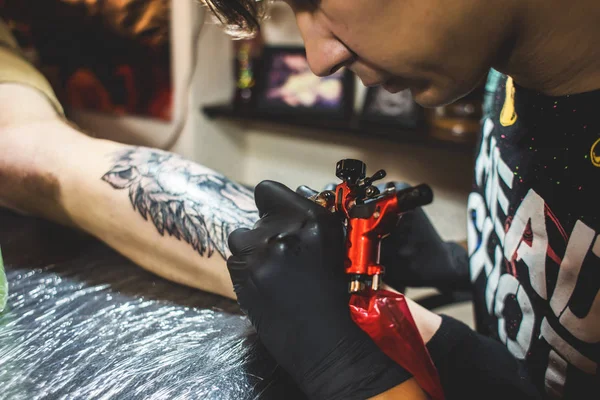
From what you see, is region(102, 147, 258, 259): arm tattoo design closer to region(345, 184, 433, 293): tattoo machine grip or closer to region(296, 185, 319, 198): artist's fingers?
region(296, 185, 319, 198): artist's fingers

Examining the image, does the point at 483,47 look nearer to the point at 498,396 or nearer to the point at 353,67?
the point at 353,67

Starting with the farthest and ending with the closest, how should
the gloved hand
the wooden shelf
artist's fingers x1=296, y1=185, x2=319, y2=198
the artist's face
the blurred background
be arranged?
the blurred background → the wooden shelf → the gloved hand → artist's fingers x1=296, y1=185, x2=319, y2=198 → the artist's face

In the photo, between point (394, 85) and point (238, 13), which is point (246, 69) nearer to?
point (238, 13)

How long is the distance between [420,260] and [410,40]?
1.73 feet

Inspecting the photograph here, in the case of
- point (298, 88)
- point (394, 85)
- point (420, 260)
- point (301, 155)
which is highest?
point (394, 85)

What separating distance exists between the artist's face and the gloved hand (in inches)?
15.1

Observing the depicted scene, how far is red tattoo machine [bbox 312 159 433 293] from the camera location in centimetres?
46

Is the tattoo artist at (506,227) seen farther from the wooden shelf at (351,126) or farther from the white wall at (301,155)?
the white wall at (301,155)

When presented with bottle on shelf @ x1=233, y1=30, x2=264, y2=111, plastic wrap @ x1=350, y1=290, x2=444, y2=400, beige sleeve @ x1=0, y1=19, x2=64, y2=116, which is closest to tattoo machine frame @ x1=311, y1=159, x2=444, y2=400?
plastic wrap @ x1=350, y1=290, x2=444, y2=400

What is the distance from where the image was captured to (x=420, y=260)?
0.90 m

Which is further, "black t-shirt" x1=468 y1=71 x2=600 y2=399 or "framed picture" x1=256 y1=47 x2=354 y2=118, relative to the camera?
"framed picture" x1=256 y1=47 x2=354 y2=118

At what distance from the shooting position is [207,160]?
5.98 ft

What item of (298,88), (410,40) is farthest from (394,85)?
(298,88)

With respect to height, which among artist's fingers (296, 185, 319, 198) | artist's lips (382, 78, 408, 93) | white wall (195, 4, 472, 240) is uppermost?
artist's lips (382, 78, 408, 93)
